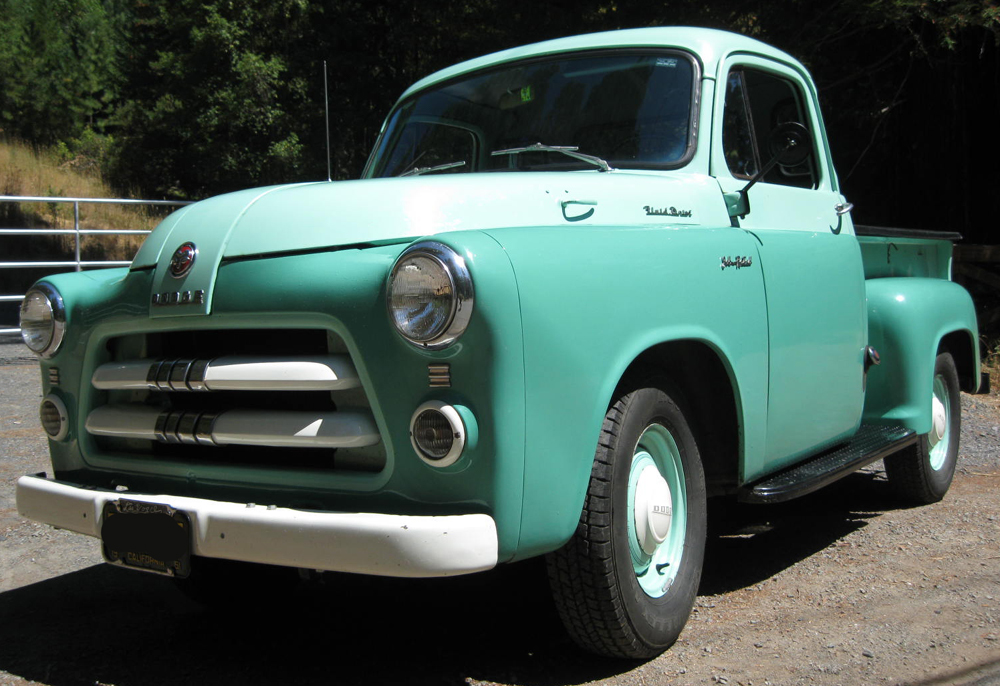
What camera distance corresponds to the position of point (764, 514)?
470 cm

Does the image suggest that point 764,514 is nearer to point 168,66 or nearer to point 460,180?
point 460,180

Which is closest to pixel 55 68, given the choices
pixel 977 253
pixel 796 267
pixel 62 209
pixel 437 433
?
pixel 62 209

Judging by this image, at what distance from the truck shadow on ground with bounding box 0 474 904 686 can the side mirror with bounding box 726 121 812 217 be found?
4.53 ft

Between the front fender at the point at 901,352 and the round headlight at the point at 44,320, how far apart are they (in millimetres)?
3334

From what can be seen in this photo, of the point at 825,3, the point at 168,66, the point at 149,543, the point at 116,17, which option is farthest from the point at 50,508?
the point at 116,17

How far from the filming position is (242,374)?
248cm

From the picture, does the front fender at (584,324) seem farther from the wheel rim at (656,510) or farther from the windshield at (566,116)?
the windshield at (566,116)

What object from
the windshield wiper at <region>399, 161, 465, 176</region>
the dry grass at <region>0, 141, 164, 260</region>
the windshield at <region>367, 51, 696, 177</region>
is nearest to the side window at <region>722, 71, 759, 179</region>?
the windshield at <region>367, 51, 696, 177</region>

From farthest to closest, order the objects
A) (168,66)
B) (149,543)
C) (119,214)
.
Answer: (168,66), (119,214), (149,543)

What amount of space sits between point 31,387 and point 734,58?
6.14 meters

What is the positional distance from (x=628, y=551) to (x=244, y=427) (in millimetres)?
1049

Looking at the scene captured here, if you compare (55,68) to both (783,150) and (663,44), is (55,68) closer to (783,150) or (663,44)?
(663,44)

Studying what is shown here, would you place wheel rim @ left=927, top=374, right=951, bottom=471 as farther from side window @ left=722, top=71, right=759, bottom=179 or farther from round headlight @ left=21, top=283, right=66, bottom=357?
round headlight @ left=21, top=283, right=66, bottom=357

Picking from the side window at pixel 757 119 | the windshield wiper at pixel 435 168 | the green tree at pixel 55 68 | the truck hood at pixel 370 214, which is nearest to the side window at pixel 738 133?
the side window at pixel 757 119
